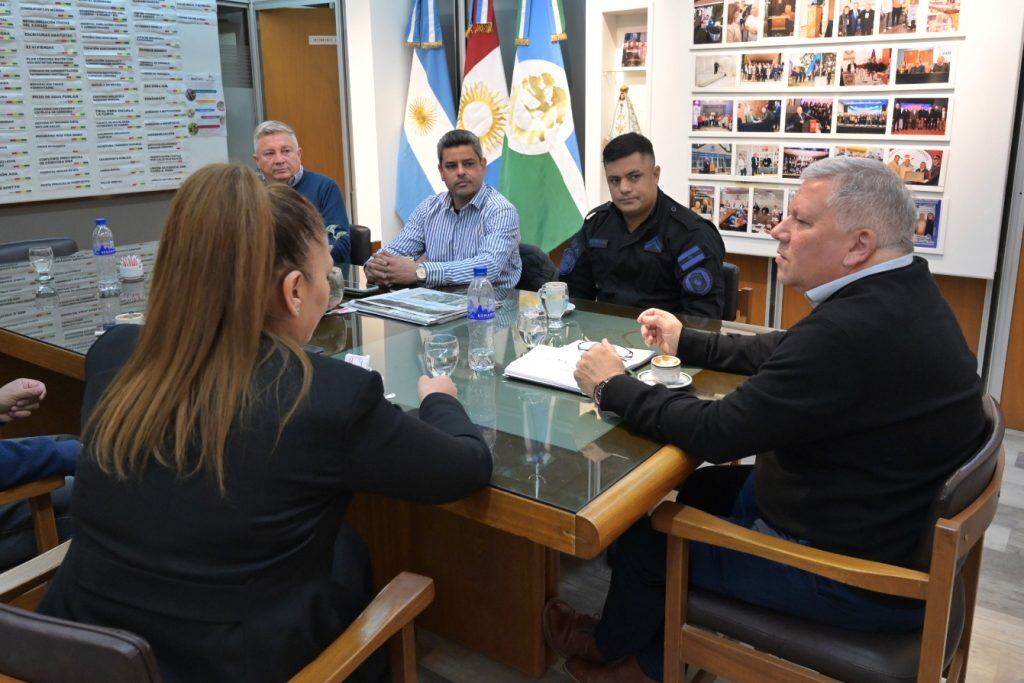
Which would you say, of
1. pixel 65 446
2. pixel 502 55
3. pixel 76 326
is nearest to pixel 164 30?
pixel 502 55

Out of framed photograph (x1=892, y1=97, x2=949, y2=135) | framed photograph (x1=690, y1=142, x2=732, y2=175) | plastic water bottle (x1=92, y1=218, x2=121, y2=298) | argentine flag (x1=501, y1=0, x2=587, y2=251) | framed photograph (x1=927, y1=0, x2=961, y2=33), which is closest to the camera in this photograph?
plastic water bottle (x1=92, y1=218, x2=121, y2=298)

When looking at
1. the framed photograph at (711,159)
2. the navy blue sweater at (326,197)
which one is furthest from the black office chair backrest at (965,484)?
the navy blue sweater at (326,197)

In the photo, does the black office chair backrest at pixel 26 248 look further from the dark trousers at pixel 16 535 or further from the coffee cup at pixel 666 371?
the coffee cup at pixel 666 371

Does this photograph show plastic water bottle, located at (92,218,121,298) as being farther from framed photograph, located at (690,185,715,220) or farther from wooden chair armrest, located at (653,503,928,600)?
framed photograph, located at (690,185,715,220)

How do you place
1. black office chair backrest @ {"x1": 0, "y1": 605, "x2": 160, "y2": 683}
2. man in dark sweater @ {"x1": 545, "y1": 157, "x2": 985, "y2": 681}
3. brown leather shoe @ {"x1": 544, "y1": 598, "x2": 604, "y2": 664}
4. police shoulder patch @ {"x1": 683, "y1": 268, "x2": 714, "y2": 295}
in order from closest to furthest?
black office chair backrest @ {"x1": 0, "y1": 605, "x2": 160, "y2": 683}
man in dark sweater @ {"x1": 545, "y1": 157, "x2": 985, "y2": 681}
brown leather shoe @ {"x1": 544, "y1": 598, "x2": 604, "y2": 664}
police shoulder patch @ {"x1": 683, "y1": 268, "x2": 714, "y2": 295}

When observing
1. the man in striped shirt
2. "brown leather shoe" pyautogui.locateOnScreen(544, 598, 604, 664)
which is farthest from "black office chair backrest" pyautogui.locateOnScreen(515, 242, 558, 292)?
"brown leather shoe" pyautogui.locateOnScreen(544, 598, 604, 664)

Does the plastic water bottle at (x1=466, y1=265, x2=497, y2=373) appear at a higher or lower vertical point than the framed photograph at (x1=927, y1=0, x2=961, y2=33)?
lower

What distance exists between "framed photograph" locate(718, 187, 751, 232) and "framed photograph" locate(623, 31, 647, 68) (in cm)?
90

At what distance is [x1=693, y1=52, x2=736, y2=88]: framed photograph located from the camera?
3787mm

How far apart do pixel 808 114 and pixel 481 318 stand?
2085 millimetres

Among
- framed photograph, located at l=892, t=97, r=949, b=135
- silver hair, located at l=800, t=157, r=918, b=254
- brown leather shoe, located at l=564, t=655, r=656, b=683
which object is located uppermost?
framed photograph, located at l=892, t=97, r=949, b=135

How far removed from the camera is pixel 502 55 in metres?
5.02

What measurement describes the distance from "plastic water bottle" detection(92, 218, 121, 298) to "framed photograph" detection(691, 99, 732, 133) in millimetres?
2678

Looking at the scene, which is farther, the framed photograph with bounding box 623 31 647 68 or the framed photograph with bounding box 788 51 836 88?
the framed photograph with bounding box 623 31 647 68
